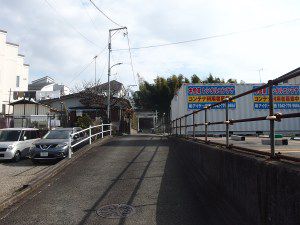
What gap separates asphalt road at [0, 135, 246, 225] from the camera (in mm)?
6621

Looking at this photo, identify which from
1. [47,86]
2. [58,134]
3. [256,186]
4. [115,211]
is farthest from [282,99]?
[47,86]

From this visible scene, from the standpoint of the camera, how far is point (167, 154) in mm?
14945

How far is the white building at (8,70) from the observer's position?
4241 cm

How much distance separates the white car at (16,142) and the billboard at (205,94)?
8.89 metres

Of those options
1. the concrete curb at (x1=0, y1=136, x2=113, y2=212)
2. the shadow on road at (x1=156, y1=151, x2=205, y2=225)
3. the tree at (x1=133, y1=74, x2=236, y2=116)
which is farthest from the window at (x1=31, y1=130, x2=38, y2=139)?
the tree at (x1=133, y1=74, x2=236, y2=116)

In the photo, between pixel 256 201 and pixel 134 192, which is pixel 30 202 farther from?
pixel 256 201

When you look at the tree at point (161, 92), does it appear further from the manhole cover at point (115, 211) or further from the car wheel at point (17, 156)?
the manhole cover at point (115, 211)

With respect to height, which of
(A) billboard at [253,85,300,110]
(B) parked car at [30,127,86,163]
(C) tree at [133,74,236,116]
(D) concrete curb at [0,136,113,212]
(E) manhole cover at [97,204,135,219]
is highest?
(C) tree at [133,74,236,116]

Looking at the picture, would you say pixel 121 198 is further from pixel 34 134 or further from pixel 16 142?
pixel 34 134

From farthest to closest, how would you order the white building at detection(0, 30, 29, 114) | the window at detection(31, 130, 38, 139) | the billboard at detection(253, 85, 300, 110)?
the white building at detection(0, 30, 29, 114), the billboard at detection(253, 85, 300, 110), the window at detection(31, 130, 38, 139)

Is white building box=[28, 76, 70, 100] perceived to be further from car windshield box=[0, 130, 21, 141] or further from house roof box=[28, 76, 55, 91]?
car windshield box=[0, 130, 21, 141]

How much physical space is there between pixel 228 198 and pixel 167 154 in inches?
342

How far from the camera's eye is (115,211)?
7102 millimetres

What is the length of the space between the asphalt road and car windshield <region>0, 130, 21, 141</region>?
6.78 m
